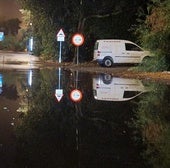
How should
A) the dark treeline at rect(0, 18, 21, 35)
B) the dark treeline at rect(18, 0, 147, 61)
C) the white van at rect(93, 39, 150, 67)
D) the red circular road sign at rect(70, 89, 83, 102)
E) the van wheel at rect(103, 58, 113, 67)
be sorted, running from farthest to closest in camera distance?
the dark treeline at rect(0, 18, 21, 35), the dark treeline at rect(18, 0, 147, 61), the van wheel at rect(103, 58, 113, 67), the white van at rect(93, 39, 150, 67), the red circular road sign at rect(70, 89, 83, 102)

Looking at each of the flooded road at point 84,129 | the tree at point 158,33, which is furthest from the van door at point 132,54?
the flooded road at point 84,129

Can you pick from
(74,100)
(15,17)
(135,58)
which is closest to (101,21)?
(135,58)

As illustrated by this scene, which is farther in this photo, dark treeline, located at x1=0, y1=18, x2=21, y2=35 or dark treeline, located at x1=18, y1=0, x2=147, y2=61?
dark treeline, located at x1=0, y1=18, x2=21, y2=35

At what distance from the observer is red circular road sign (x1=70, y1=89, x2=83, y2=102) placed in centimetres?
1611

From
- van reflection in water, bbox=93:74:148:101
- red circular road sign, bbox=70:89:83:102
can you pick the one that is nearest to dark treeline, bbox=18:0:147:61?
van reflection in water, bbox=93:74:148:101

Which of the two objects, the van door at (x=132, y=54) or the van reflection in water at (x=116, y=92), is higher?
the van door at (x=132, y=54)

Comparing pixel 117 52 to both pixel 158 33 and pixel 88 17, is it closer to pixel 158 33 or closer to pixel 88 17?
pixel 88 17

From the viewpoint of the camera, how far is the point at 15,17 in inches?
4045

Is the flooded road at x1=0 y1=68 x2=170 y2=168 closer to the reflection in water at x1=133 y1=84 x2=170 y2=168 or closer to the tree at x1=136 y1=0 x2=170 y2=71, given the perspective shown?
the reflection in water at x1=133 y1=84 x2=170 y2=168

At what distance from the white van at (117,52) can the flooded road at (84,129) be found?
61.8ft

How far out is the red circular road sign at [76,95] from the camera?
16109 millimetres

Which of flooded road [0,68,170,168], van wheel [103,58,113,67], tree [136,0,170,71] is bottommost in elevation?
flooded road [0,68,170,168]

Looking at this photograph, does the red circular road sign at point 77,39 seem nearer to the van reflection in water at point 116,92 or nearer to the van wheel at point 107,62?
the van wheel at point 107,62

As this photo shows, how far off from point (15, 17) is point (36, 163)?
3821 inches
